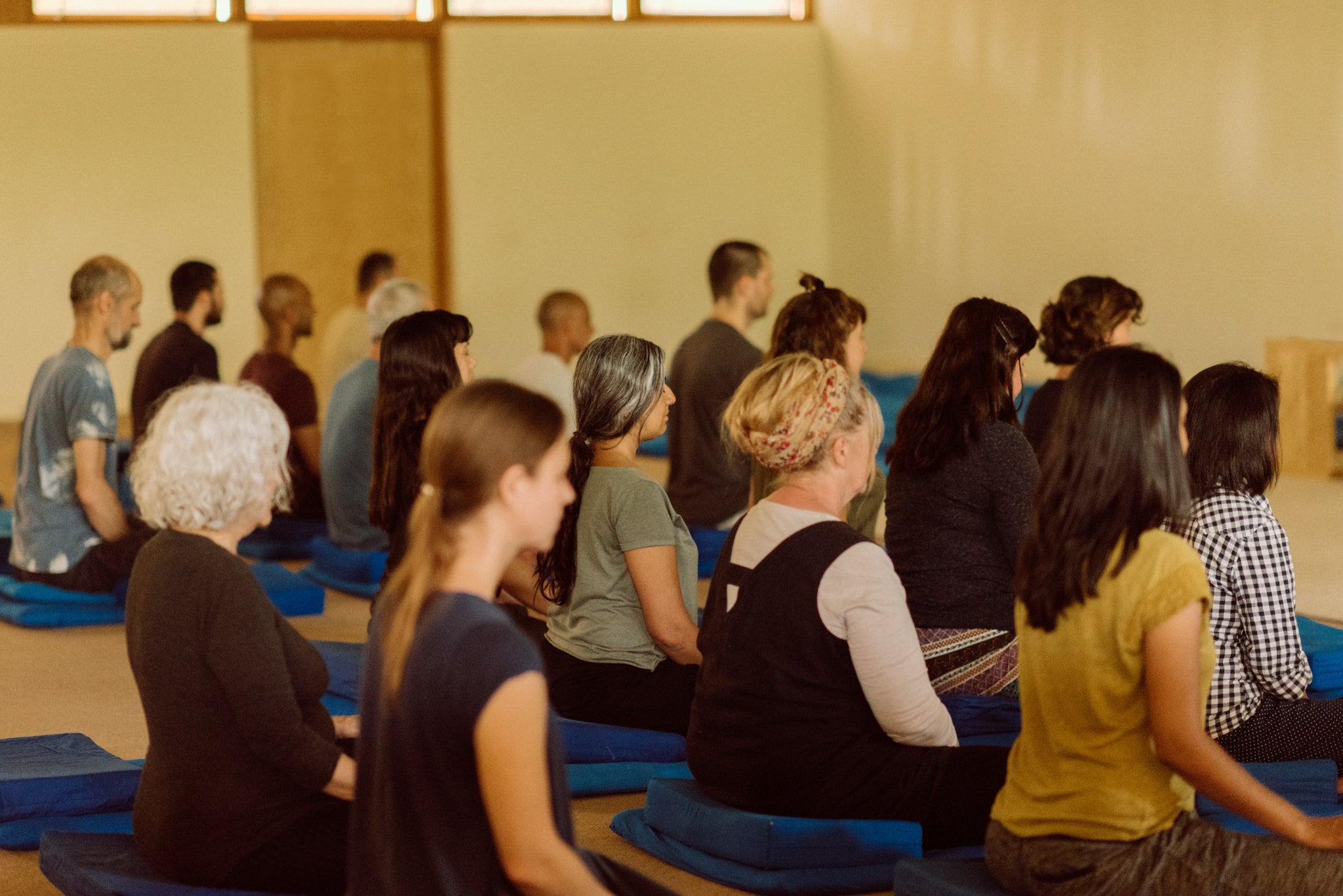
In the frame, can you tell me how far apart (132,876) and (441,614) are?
109cm

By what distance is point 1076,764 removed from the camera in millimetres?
2076

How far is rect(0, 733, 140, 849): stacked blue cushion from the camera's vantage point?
10.1 ft

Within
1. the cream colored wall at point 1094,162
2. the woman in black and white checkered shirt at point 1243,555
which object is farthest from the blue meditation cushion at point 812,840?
the cream colored wall at point 1094,162

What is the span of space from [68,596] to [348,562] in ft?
3.19

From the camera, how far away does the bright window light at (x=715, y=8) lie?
432 inches

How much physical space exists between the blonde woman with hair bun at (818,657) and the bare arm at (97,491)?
2835mm

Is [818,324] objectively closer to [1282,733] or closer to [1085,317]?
[1085,317]

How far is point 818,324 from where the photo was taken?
13.8 ft

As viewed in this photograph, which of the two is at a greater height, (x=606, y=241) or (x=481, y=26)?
(x=481, y=26)

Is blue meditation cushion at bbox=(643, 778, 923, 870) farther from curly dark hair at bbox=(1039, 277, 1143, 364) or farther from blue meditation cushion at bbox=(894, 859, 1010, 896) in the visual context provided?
curly dark hair at bbox=(1039, 277, 1143, 364)

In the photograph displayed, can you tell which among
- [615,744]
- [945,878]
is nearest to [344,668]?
[615,744]

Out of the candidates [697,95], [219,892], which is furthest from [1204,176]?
[219,892]

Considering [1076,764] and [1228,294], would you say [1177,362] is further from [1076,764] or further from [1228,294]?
[1076,764]

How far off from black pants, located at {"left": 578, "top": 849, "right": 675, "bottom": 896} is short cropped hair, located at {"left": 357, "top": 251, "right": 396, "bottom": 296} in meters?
6.36
